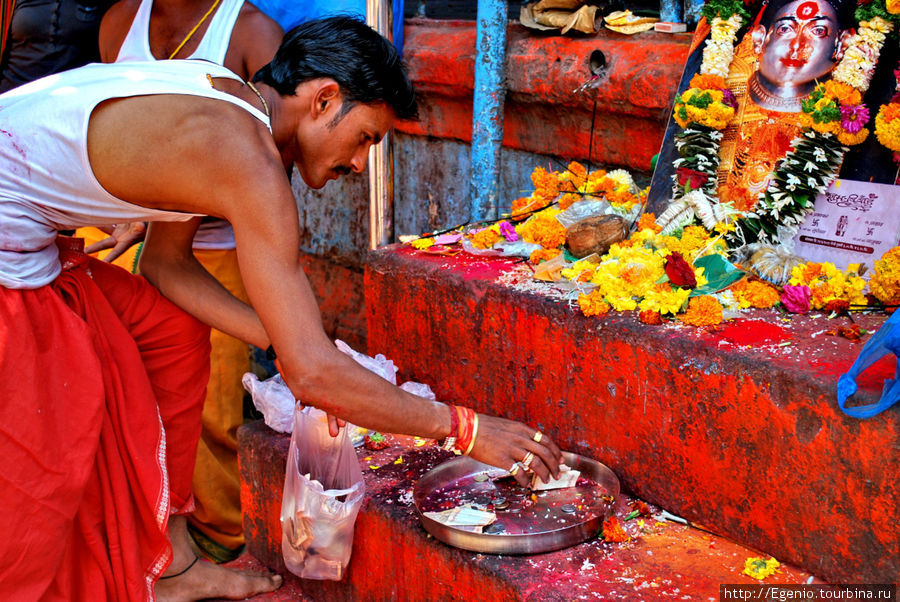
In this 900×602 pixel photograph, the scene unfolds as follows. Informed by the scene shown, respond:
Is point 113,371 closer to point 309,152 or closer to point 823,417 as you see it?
point 309,152

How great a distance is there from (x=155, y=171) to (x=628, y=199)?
1.77 metres

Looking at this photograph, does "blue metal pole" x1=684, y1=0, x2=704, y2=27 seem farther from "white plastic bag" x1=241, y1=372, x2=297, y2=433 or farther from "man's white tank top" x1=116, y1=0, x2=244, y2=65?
"white plastic bag" x1=241, y1=372, x2=297, y2=433

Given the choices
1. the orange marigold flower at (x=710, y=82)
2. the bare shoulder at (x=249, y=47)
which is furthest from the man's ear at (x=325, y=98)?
the orange marigold flower at (x=710, y=82)

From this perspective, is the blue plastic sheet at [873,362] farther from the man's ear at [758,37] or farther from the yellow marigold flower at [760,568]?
the man's ear at [758,37]

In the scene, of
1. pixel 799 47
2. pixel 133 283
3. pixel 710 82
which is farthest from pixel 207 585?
pixel 799 47

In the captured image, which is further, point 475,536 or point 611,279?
point 611,279

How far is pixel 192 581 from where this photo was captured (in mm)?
2719

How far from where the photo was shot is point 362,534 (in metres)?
2.50

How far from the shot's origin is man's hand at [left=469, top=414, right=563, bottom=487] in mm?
2145

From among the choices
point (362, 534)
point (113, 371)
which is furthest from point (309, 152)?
point (362, 534)

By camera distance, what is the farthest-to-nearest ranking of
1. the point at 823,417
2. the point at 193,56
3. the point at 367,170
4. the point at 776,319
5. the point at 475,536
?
the point at 367,170 < the point at 193,56 < the point at 776,319 < the point at 475,536 < the point at 823,417

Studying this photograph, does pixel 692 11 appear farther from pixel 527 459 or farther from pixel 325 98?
pixel 527 459

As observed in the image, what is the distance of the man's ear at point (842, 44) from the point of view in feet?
8.50

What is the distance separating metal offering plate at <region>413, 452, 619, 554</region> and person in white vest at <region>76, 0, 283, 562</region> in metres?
1.23
